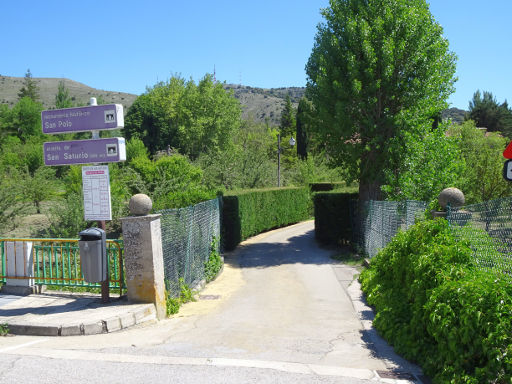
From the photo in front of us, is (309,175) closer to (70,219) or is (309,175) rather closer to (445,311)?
(70,219)

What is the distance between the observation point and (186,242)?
9.86 meters

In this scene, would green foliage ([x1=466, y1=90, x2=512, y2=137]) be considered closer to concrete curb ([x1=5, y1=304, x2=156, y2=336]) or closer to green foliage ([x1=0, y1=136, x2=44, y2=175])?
green foliage ([x1=0, y1=136, x2=44, y2=175])

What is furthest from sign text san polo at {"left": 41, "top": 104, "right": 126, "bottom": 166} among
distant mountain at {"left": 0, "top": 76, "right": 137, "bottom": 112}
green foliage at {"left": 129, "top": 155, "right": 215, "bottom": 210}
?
distant mountain at {"left": 0, "top": 76, "right": 137, "bottom": 112}

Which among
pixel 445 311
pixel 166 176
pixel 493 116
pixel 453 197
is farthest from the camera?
pixel 493 116

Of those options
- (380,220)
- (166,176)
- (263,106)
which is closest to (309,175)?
(166,176)

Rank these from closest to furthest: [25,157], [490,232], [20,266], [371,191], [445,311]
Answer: [445,311]
[490,232]
[20,266]
[371,191]
[25,157]

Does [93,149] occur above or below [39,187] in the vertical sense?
above

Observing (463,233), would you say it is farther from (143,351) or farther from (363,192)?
(363,192)

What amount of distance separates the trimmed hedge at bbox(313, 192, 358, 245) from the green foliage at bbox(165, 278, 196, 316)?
992cm

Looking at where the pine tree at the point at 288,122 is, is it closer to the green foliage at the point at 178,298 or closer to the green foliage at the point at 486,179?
the green foliage at the point at 486,179

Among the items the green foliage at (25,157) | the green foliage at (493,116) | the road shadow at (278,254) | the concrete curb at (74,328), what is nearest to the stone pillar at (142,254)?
the concrete curb at (74,328)

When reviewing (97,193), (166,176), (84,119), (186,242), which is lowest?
(186,242)

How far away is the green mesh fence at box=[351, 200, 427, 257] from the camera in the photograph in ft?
32.8

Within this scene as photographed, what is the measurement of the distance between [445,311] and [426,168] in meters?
10.5
